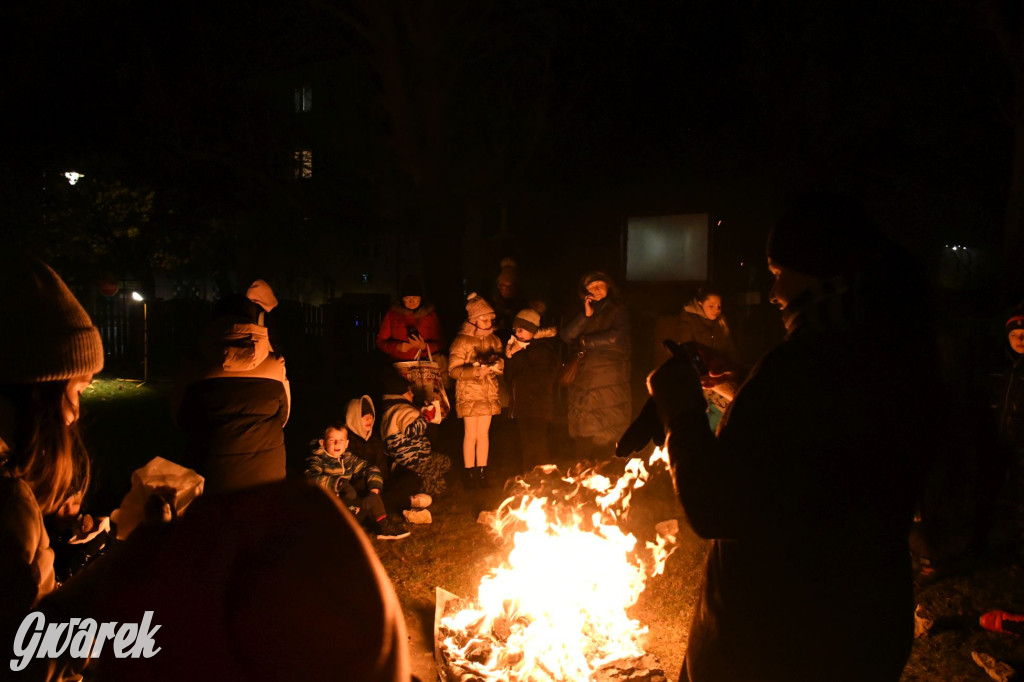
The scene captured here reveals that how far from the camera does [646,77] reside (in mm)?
13523

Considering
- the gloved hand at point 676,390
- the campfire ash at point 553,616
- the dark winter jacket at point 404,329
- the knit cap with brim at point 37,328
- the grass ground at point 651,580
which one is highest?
the knit cap with brim at point 37,328

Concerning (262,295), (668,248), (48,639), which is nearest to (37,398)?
(48,639)

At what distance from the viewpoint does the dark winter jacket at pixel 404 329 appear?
7930 millimetres

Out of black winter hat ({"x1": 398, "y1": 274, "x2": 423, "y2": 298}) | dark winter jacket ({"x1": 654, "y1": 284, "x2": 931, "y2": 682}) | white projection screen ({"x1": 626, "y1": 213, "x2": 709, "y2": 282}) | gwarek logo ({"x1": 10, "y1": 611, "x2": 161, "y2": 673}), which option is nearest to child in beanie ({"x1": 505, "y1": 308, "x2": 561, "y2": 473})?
black winter hat ({"x1": 398, "y1": 274, "x2": 423, "y2": 298})

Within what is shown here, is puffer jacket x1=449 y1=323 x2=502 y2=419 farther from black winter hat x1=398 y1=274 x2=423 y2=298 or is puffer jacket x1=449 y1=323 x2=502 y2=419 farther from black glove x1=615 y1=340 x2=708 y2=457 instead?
black glove x1=615 y1=340 x2=708 y2=457

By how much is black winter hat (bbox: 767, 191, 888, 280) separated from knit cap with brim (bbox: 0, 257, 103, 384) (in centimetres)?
189

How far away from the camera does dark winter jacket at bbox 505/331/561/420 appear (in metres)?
7.44

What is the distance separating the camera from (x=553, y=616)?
3893mm

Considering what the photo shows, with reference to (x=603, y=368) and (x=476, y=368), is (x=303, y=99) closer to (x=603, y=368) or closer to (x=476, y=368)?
(x=476, y=368)

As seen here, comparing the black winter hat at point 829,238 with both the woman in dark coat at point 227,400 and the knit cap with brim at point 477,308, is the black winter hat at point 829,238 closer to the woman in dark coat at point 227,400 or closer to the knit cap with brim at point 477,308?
the woman in dark coat at point 227,400

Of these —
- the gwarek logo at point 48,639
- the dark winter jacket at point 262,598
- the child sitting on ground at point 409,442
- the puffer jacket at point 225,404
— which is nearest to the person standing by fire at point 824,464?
the dark winter jacket at point 262,598

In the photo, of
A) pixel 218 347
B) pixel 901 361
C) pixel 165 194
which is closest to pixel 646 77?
pixel 165 194

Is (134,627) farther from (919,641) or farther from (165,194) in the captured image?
(165,194)

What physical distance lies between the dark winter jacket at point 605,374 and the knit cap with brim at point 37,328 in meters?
5.89
